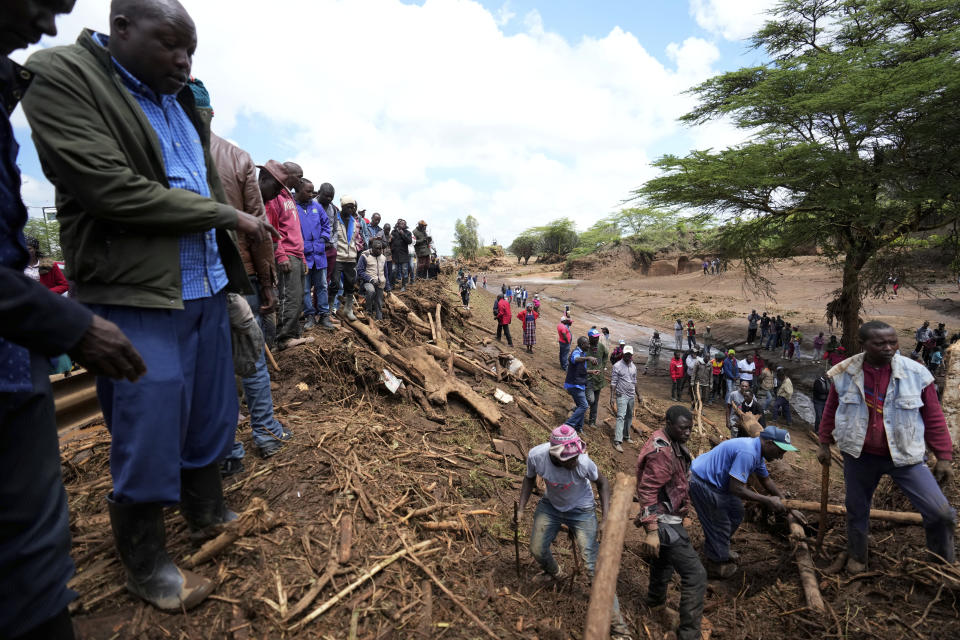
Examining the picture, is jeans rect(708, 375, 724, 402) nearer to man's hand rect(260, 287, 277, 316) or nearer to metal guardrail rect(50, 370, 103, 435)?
man's hand rect(260, 287, 277, 316)

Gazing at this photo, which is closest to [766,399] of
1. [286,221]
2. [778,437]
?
[778,437]

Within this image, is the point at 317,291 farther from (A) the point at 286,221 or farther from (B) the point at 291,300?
(A) the point at 286,221

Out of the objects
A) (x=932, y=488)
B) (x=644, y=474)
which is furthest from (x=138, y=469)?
(x=932, y=488)

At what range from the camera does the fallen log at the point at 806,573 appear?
3.86m

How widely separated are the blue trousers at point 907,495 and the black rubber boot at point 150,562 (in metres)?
4.81

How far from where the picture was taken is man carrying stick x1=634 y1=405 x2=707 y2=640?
3.85 m

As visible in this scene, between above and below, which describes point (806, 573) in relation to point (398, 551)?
below

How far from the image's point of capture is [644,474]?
13.8 feet

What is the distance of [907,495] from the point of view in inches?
142

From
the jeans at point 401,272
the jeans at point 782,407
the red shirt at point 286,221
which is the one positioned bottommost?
the jeans at point 782,407

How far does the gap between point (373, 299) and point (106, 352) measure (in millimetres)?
8350

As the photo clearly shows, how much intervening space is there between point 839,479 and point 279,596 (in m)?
9.98

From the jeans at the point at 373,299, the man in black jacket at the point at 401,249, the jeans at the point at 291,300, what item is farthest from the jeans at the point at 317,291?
the man in black jacket at the point at 401,249

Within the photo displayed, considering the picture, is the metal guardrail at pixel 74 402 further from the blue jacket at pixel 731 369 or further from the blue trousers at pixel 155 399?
the blue jacket at pixel 731 369
